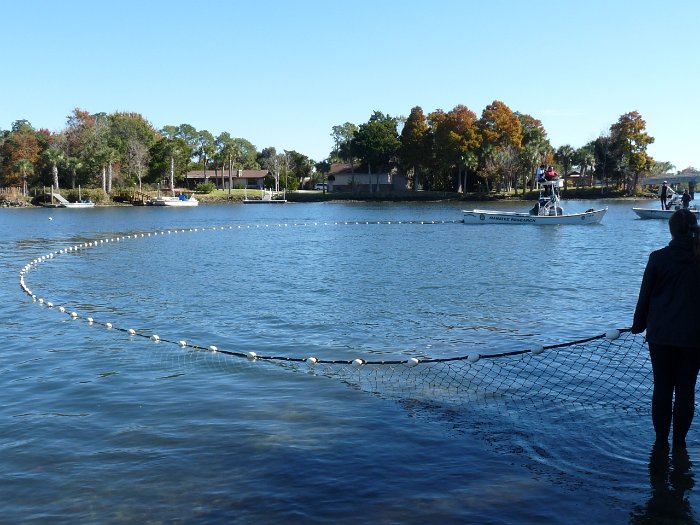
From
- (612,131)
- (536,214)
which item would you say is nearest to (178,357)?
(536,214)

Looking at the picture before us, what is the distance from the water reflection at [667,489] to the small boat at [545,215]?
141 ft

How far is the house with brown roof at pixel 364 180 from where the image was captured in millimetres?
124625

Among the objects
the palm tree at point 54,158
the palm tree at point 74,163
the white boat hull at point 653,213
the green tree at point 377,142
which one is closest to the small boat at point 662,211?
the white boat hull at point 653,213

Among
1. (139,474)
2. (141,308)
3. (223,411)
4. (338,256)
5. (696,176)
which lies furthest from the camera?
(696,176)

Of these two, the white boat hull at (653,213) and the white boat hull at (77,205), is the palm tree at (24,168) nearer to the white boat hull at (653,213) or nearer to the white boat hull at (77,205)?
the white boat hull at (77,205)

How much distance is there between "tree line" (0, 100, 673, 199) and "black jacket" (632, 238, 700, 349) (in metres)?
97.9

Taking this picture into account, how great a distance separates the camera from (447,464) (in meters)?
7.65

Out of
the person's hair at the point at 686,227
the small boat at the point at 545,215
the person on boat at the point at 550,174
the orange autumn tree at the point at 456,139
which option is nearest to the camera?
the person's hair at the point at 686,227

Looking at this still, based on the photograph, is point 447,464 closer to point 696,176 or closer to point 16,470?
point 16,470

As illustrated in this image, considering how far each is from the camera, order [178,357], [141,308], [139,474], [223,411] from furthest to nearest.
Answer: [141,308]
[178,357]
[223,411]
[139,474]

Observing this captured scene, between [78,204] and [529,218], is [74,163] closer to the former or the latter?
[78,204]

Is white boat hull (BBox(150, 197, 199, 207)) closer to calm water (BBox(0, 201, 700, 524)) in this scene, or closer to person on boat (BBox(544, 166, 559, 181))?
person on boat (BBox(544, 166, 559, 181))

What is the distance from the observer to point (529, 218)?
51344mm

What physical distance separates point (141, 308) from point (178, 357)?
651 cm
